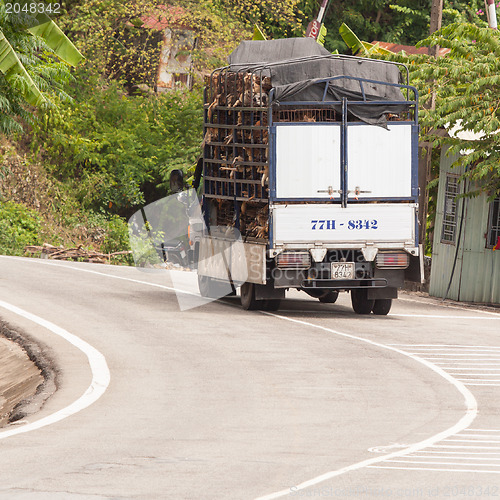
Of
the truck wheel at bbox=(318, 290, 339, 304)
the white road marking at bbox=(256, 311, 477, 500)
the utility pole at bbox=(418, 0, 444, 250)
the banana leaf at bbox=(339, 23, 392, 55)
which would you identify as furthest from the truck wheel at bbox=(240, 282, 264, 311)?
the banana leaf at bbox=(339, 23, 392, 55)

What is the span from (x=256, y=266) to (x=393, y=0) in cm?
3612

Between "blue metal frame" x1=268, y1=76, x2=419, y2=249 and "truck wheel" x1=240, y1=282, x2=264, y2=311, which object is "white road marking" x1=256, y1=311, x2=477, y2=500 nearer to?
"blue metal frame" x1=268, y1=76, x2=419, y2=249

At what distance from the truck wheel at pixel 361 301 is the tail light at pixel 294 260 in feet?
6.47

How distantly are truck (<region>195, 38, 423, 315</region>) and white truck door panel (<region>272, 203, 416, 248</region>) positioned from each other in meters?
0.02

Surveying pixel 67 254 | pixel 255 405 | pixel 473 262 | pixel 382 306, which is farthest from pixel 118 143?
pixel 255 405

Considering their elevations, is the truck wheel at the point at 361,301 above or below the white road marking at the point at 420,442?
above

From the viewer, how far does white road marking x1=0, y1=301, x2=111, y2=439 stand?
9770 millimetres

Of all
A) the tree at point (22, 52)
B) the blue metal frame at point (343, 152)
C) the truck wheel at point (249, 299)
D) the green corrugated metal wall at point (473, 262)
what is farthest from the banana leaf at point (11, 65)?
the green corrugated metal wall at point (473, 262)

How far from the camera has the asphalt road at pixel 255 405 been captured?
7578 millimetres

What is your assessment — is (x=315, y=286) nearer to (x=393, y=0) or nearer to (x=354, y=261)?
(x=354, y=261)

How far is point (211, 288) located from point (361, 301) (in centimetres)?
323

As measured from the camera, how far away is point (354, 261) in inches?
690

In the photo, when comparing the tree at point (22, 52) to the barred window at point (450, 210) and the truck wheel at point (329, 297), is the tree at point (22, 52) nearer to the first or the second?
the truck wheel at point (329, 297)

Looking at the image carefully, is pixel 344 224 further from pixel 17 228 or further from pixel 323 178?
pixel 17 228
